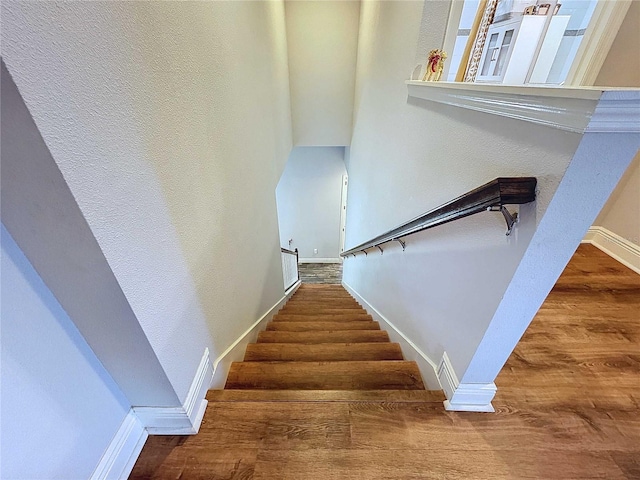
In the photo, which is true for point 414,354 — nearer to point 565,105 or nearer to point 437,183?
point 437,183

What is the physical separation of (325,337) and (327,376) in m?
0.63

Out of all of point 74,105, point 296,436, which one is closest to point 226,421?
point 296,436

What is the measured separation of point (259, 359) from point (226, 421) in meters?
0.66

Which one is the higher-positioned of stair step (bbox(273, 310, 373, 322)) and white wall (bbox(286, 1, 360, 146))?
white wall (bbox(286, 1, 360, 146))

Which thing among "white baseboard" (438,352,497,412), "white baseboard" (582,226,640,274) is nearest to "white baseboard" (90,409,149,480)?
"white baseboard" (438,352,497,412)

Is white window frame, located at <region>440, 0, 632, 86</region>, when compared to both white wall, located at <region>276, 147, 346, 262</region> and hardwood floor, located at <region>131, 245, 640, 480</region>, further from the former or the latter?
white wall, located at <region>276, 147, 346, 262</region>

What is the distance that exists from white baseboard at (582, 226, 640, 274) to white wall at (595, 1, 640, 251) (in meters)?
0.03

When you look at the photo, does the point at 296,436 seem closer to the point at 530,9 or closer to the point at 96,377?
the point at 96,377

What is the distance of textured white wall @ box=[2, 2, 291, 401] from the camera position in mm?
521

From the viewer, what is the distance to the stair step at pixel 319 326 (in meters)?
2.44

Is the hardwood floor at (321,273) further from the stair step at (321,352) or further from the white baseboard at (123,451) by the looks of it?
the white baseboard at (123,451)

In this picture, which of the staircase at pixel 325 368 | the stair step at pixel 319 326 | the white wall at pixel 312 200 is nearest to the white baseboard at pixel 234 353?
the staircase at pixel 325 368

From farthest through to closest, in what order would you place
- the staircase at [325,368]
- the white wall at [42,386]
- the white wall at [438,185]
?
1. the staircase at [325,368]
2. the white wall at [438,185]
3. the white wall at [42,386]

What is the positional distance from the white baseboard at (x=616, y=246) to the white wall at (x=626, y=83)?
1.4 inches
